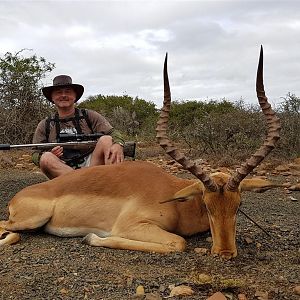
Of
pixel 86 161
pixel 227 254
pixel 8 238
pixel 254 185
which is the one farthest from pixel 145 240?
pixel 86 161

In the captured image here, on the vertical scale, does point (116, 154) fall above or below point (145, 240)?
above

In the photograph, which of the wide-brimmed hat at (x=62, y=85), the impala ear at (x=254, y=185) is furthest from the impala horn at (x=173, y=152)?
the wide-brimmed hat at (x=62, y=85)

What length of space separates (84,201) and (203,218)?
48.0 inches

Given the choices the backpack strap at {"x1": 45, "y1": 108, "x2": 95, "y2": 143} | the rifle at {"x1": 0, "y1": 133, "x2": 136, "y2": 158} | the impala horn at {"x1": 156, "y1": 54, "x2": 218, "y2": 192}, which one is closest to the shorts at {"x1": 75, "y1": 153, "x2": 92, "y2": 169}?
the rifle at {"x1": 0, "y1": 133, "x2": 136, "y2": 158}

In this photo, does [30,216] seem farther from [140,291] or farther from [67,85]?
[67,85]

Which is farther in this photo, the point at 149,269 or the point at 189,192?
the point at 189,192

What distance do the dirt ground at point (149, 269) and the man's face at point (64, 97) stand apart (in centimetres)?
236

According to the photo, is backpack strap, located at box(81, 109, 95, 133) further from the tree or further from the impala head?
the tree

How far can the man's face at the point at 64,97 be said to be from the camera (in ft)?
23.9

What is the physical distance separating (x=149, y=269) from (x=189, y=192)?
3.10 feet

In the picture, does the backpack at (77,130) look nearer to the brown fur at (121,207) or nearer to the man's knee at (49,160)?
the man's knee at (49,160)

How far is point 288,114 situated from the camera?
12844 millimetres

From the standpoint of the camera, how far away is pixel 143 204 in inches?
199

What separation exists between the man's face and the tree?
736 cm
